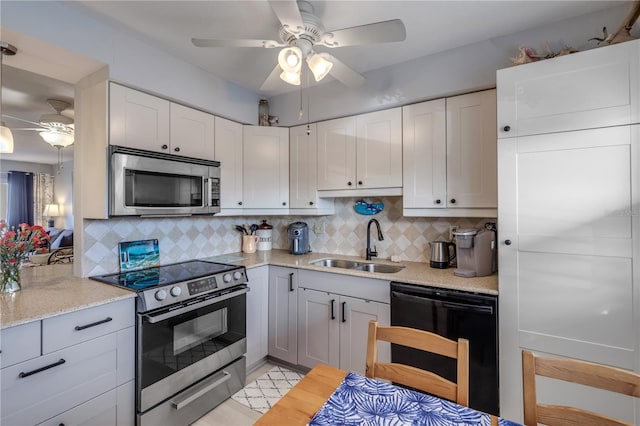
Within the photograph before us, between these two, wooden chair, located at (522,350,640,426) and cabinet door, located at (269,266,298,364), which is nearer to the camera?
wooden chair, located at (522,350,640,426)

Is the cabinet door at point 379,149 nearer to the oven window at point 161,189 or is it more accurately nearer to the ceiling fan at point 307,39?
the ceiling fan at point 307,39

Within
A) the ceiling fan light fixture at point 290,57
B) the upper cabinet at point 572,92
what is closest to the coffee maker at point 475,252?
the upper cabinet at point 572,92

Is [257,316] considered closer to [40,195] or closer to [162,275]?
[162,275]

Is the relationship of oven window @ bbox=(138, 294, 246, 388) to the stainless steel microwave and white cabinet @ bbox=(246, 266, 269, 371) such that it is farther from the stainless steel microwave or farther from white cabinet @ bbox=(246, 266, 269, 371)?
the stainless steel microwave

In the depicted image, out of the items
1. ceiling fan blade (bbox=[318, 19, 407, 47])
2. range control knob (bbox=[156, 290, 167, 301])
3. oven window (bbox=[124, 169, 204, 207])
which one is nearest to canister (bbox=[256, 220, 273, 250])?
oven window (bbox=[124, 169, 204, 207])

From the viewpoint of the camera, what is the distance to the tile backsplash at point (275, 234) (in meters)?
2.15

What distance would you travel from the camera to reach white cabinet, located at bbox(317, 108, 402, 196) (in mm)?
2434

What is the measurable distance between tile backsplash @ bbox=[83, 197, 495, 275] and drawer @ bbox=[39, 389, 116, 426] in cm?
88

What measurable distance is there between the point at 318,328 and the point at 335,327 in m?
0.16

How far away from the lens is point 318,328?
2391mm

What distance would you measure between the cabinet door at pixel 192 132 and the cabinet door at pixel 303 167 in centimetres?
78

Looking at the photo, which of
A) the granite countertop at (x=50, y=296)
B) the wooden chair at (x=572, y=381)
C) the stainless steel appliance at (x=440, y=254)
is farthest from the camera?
the stainless steel appliance at (x=440, y=254)

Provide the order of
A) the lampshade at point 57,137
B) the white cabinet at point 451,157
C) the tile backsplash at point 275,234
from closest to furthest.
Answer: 1. the white cabinet at point 451,157
2. the tile backsplash at point 275,234
3. the lampshade at point 57,137

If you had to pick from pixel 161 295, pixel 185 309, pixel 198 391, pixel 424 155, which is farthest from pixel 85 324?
pixel 424 155
